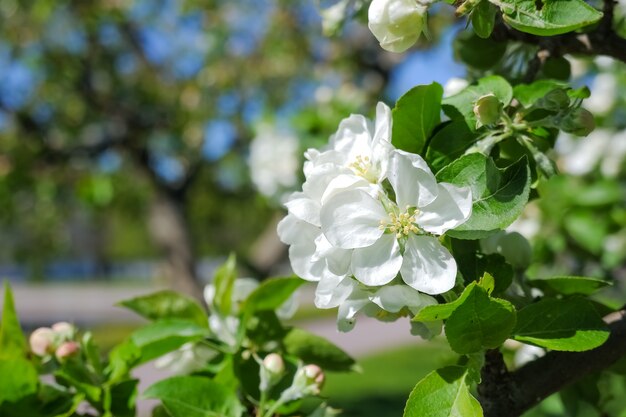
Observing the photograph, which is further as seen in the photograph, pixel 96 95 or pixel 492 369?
pixel 96 95

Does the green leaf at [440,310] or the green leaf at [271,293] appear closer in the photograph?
the green leaf at [440,310]

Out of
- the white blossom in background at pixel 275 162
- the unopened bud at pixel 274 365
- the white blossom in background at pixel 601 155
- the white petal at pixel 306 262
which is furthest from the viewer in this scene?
the white blossom in background at pixel 275 162

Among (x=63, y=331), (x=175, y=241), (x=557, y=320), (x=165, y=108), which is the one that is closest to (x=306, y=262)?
(x=557, y=320)

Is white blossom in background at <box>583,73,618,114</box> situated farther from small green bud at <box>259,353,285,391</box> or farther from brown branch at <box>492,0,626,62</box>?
small green bud at <box>259,353,285,391</box>

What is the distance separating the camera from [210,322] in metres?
0.94

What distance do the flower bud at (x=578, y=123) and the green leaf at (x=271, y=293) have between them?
373 millimetres

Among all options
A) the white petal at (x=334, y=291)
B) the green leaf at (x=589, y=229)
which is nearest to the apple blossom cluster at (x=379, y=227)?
the white petal at (x=334, y=291)

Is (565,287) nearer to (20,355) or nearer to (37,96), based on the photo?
(20,355)


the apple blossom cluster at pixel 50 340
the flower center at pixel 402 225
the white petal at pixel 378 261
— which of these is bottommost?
the apple blossom cluster at pixel 50 340

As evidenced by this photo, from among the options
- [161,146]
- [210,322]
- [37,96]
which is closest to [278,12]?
[161,146]

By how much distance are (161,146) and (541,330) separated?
5.47 m

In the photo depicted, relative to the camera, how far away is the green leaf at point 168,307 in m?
0.98

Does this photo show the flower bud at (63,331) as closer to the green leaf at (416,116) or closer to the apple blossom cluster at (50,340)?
the apple blossom cluster at (50,340)

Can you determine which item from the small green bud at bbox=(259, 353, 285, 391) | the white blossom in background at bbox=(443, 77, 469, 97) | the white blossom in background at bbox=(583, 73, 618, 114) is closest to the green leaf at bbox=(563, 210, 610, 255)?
the white blossom in background at bbox=(583, 73, 618, 114)
